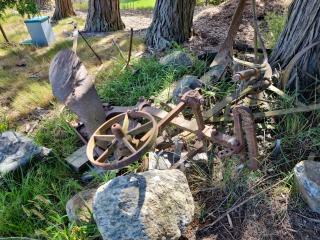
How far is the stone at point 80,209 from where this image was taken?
7.47 feet

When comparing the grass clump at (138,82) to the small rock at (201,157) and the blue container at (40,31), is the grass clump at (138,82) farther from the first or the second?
the blue container at (40,31)

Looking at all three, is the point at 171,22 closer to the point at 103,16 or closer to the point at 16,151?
the point at 103,16

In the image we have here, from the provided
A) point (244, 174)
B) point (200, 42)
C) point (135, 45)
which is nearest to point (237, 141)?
point (244, 174)

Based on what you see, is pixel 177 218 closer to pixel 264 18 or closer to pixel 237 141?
pixel 237 141

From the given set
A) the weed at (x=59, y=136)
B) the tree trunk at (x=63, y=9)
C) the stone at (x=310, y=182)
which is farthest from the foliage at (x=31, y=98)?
the tree trunk at (x=63, y=9)

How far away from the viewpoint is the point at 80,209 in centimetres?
233

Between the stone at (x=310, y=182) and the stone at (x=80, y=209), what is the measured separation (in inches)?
55.1

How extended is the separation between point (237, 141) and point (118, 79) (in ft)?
6.59

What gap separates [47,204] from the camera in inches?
94.7

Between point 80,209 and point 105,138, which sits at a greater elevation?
point 105,138

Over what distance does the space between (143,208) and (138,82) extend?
79.8 inches

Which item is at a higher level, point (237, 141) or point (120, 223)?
point (237, 141)

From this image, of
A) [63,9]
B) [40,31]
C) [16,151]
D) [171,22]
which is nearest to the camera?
[16,151]

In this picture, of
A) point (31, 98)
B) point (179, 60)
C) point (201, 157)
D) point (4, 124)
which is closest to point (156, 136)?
point (201, 157)
